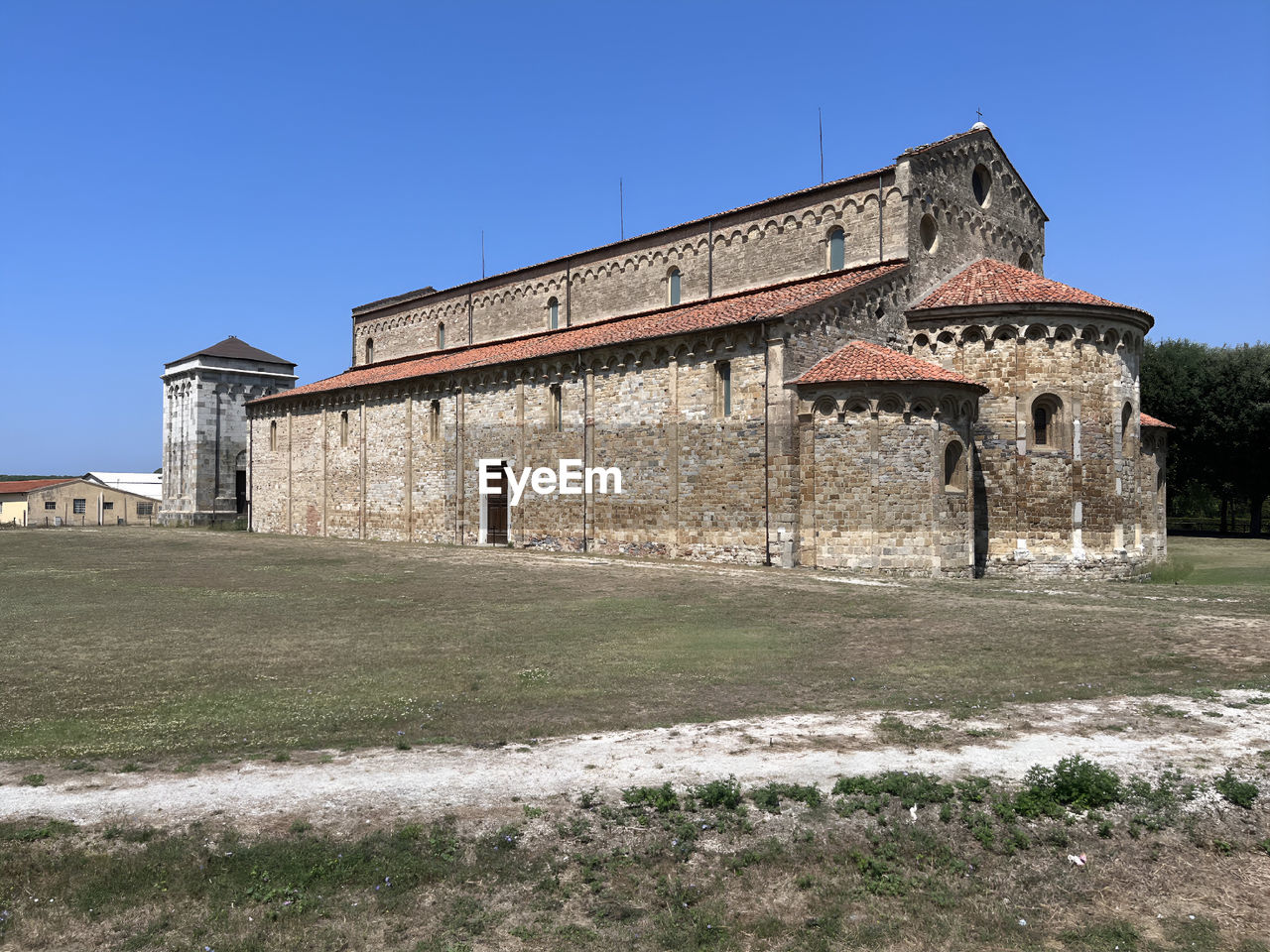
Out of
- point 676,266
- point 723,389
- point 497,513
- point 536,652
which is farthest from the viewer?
point 497,513

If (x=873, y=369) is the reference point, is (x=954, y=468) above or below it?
below

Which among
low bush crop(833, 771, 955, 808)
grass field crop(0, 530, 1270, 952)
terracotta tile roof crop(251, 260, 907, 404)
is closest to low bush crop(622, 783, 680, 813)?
grass field crop(0, 530, 1270, 952)

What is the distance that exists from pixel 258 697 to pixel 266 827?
3628 mm

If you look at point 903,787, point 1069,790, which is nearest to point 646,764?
point 903,787

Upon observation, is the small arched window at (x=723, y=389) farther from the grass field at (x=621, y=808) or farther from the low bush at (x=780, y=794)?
the low bush at (x=780, y=794)

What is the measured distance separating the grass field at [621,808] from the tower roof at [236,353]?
40774 millimetres

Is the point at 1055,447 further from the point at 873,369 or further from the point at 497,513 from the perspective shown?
the point at 497,513

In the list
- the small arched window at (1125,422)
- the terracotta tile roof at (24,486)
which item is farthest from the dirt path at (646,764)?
the terracotta tile roof at (24,486)

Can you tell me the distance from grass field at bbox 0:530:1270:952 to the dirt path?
0.73 feet

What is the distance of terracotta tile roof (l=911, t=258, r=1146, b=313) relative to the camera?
74.0ft

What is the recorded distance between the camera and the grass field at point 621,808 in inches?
188

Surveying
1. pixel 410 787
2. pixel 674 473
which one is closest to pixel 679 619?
pixel 410 787

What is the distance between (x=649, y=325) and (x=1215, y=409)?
31681mm

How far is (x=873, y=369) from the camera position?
2133 cm
